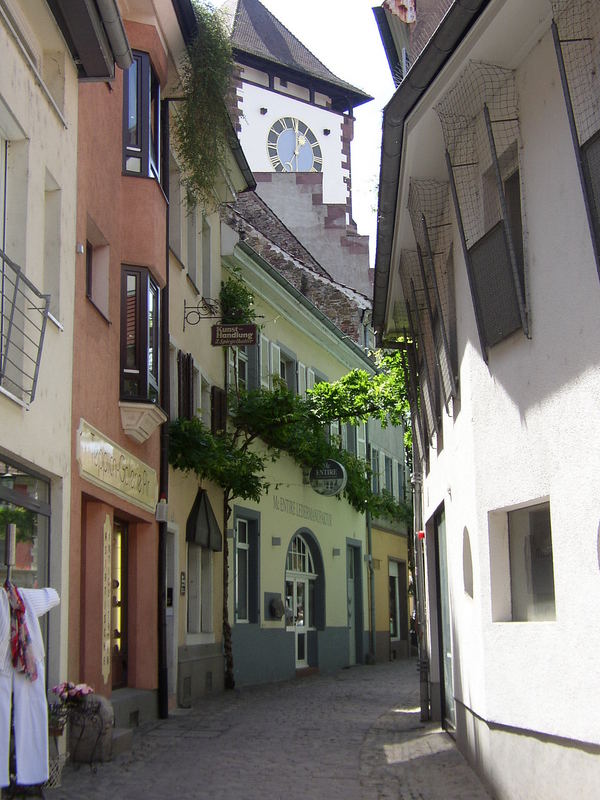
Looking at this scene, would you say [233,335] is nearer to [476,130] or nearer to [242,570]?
[242,570]

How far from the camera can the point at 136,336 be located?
14.0 m

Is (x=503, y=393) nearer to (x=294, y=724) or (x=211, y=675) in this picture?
(x=294, y=724)

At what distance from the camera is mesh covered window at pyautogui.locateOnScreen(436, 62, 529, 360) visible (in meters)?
8.29

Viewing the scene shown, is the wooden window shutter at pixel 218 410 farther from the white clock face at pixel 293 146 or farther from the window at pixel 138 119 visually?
the white clock face at pixel 293 146

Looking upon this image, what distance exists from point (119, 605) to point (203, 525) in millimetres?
3460

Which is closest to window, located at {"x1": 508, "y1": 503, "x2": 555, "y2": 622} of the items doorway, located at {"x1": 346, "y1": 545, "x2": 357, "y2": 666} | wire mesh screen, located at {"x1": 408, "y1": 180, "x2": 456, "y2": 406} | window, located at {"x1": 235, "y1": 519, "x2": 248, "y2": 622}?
wire mesh screen, located at {"x1": 408, "y1": 180, "x2": 456, "y2": 406}

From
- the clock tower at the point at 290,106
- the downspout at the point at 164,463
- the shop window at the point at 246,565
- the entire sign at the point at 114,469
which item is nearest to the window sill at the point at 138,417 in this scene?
the entire sign at the point at 114,469

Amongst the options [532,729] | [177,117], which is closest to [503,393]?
[532,729]

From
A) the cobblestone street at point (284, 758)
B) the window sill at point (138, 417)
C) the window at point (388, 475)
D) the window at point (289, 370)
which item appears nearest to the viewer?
the cobblestone street at point (284, 758)

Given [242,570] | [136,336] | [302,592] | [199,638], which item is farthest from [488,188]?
[302,592]

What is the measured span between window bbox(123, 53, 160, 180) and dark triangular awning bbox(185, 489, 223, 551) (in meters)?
5.36

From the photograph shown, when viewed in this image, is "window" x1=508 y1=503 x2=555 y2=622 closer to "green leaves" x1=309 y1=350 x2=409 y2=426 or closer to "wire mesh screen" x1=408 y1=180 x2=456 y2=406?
"wire mesh screen" x1=408 y1=180 x2=456 y2=406

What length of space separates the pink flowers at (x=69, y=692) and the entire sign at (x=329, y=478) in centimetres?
1356

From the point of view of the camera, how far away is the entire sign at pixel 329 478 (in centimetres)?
2375
